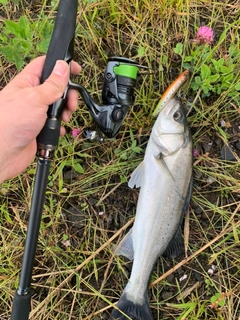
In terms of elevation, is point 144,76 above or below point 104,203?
above

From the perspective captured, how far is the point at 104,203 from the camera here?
8.53 feet

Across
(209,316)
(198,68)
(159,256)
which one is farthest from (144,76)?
(209,316)

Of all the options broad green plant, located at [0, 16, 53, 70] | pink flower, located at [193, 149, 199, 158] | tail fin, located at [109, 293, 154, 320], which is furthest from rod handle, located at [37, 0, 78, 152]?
tail fin, located at [109, 293, 154, 320]

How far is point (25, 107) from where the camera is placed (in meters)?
1.79

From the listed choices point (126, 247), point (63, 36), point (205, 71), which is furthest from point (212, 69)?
point (126, 247)

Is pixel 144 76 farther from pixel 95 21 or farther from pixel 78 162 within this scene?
pixel 78 162

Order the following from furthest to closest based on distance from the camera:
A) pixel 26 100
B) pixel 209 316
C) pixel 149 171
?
1. pixel 209 316
2. pixel 149 171
3. pixel 26 100

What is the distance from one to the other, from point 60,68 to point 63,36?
17cm

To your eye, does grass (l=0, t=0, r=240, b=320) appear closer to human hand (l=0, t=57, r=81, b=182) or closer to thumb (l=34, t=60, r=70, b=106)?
human hand (l=0, t=57, r=81, b=182)

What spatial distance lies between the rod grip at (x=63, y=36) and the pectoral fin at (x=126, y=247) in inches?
48.5

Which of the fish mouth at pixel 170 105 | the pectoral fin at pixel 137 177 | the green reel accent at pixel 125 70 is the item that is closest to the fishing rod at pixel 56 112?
the green reel accent at pixel 125 70

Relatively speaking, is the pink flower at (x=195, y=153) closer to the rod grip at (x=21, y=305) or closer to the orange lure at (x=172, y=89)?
the orange lure at (x=172, y=89)

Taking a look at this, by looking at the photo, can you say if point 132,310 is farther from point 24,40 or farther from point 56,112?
point 24,40

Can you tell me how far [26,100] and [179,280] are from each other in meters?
1.63
